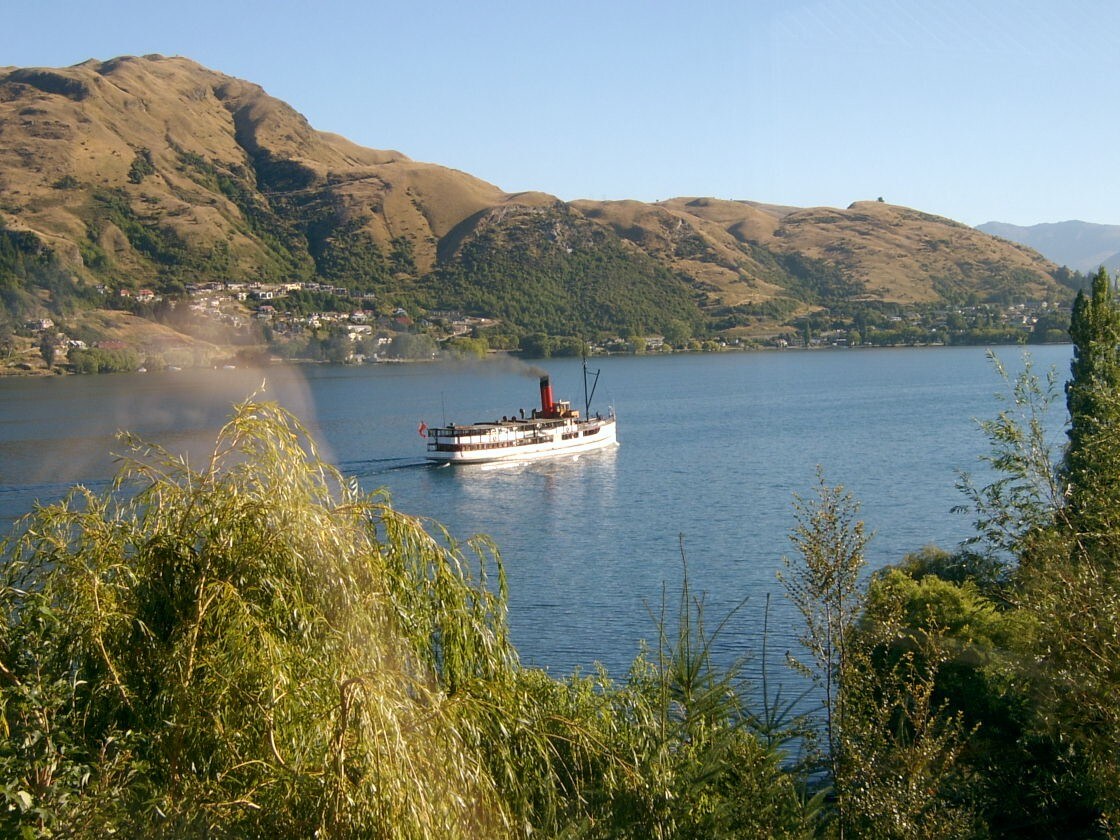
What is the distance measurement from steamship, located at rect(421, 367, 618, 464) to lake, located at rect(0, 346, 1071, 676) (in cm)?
141

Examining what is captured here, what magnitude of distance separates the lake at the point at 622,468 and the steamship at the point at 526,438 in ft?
4.63

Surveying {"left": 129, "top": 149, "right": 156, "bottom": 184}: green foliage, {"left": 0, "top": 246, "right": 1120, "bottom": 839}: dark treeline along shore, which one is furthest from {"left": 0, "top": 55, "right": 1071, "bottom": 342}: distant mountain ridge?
{"left": 0, "top": 246, "right": 1120, "bottom": 839}: dark treeline along shore

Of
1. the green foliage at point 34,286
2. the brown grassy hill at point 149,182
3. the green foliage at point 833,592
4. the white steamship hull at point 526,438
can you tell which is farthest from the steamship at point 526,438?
the brown grassy hill at point 149,182

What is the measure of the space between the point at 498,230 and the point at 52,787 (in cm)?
17764

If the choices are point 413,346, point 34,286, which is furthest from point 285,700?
point 413,346

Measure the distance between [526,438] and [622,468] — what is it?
673cm

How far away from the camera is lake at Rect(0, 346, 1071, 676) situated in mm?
28859

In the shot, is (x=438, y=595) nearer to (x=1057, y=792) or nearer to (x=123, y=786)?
(x=123, y=786)

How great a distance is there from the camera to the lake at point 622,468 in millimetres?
28859

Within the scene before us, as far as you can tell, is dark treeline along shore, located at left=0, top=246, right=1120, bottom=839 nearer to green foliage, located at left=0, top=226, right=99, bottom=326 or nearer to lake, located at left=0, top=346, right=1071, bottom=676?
lake, located at left=0, top=346, right=1071, bottom=676

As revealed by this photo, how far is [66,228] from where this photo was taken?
13100 cm

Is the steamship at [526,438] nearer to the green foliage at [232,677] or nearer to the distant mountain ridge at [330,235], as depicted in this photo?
the green foliage at [232,677]

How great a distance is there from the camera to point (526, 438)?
6006 centimetres

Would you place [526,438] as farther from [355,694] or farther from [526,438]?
[355,694]
